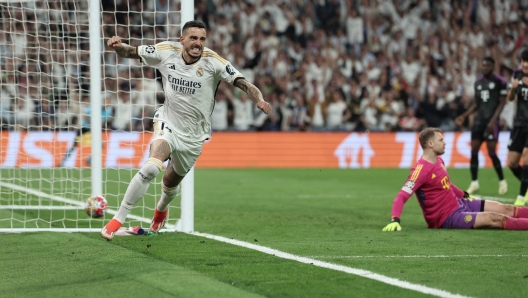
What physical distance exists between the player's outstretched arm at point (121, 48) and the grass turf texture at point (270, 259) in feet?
6.22

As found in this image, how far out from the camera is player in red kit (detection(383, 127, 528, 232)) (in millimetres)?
9203

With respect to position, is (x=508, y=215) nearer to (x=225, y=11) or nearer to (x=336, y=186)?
(x=336, y=186)

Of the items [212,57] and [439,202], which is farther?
[439,202]

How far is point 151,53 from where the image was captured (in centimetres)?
825

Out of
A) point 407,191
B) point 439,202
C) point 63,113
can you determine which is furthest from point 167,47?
point 63,113

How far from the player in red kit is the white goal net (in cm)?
276

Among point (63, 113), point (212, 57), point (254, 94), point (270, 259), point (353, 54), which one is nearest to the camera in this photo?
point (270, 259)

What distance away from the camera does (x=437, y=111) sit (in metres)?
25.2

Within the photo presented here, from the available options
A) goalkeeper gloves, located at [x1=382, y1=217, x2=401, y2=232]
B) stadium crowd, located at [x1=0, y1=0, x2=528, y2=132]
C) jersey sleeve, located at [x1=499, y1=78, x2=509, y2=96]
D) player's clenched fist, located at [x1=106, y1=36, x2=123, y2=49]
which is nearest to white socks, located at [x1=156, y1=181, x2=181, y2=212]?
player's clenched fist, located at [x1=106, y1=36, x2=123, y2=49]

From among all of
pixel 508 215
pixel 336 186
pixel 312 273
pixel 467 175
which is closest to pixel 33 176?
pixel 336 186

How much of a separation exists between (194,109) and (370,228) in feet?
8.98

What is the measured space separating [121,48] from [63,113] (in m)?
4.87

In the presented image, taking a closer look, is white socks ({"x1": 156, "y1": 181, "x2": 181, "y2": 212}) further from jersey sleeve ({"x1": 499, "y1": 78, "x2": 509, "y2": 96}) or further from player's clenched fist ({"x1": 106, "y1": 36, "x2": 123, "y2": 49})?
A: jersey sleeve ({"x1": 499, "y1": 78, "x2": 509, "y2": 96})

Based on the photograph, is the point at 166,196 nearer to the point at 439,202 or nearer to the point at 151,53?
the point at 151,53
